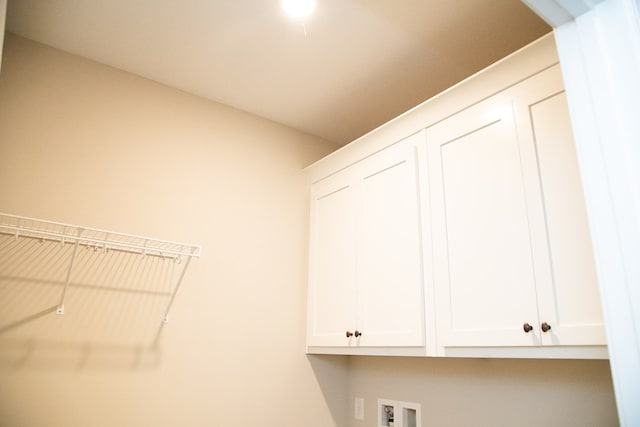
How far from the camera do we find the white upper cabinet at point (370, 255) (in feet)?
5.92

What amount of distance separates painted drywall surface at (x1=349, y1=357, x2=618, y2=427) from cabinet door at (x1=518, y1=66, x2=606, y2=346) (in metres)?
0.33

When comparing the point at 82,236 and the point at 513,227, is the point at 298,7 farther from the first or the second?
the point at 82,236

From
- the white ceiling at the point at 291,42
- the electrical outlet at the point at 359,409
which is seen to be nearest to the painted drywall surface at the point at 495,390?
the electrical outlet at the point at 359,409

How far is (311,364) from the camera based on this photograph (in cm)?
236

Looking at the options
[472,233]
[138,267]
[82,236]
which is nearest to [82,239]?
[82,236]

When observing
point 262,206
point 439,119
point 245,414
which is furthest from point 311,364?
point 439,119

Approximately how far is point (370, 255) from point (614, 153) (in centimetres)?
121

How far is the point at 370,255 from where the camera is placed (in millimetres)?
2012

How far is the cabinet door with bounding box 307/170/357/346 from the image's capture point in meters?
2.12

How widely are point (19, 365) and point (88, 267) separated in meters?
0.43

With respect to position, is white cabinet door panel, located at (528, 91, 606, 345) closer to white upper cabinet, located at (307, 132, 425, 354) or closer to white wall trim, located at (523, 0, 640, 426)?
white wall trim, located at (523, 0, 640, 426)

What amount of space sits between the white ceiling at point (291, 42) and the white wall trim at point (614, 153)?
0.78 m

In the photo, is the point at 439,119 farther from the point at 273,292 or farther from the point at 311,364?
the point at 311,364

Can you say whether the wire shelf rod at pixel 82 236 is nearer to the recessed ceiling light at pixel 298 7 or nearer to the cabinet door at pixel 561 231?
the recessed ceiling light at pixel 298 7
